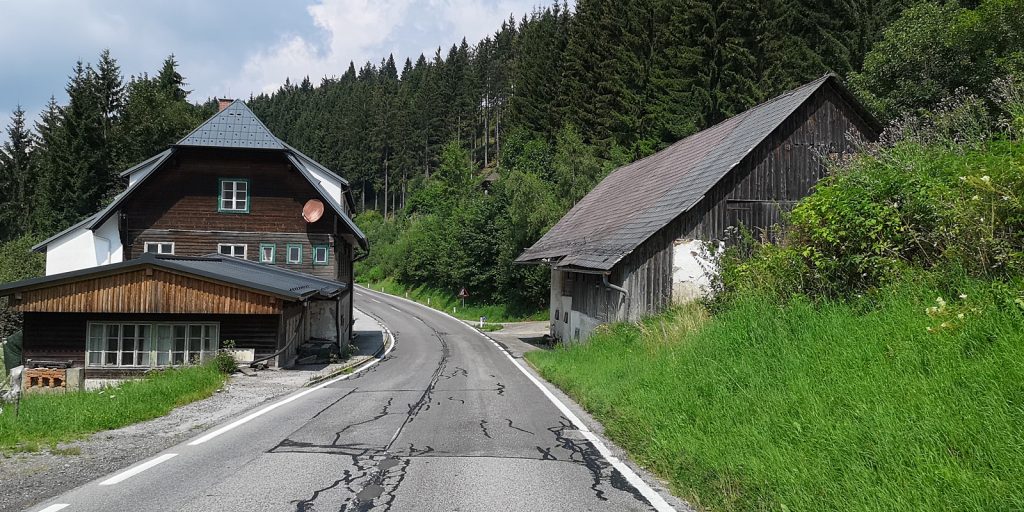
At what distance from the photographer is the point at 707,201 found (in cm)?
1717

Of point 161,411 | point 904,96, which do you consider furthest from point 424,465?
point 904,96

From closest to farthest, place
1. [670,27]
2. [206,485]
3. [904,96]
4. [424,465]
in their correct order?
[206,485] < [424,465] < [904,96] < [670,27]

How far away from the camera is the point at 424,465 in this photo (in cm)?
646

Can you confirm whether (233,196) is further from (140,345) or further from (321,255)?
(140,345)

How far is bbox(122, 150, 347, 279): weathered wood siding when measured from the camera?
87.5ft

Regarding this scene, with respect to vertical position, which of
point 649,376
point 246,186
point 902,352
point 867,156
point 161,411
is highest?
point 246,186

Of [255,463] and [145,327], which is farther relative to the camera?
[145,327]

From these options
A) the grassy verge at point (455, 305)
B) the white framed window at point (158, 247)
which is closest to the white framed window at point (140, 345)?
the white framed window at point (158, 247)

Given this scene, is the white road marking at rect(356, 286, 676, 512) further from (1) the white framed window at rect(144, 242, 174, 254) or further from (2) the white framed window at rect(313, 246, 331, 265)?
(1) the white framed window at rect(144, 242, 174, 254)

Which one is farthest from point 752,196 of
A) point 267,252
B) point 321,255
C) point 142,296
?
point 267,252

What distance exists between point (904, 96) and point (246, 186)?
2798cm

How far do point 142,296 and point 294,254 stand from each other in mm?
10301

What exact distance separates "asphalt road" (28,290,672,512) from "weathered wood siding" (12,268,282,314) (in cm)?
609

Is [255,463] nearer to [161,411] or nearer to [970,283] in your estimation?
[161,411]
